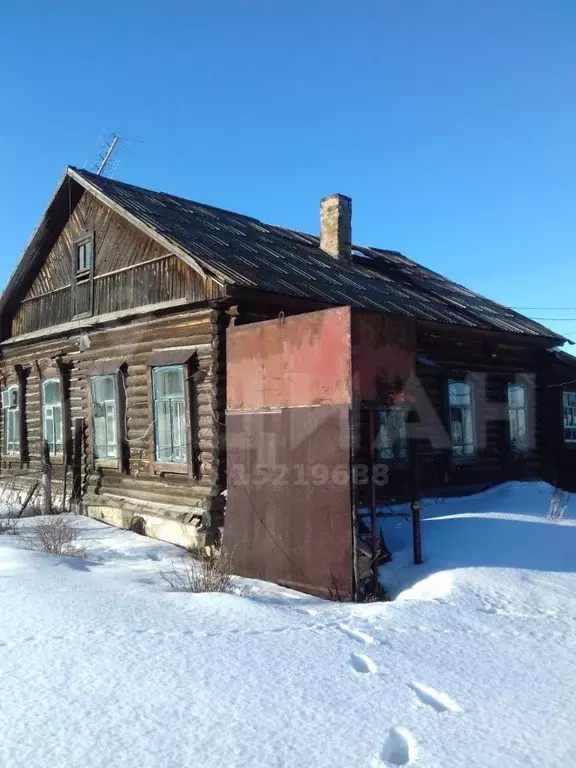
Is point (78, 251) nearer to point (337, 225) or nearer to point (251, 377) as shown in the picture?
point (337, 225)

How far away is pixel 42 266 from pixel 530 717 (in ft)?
40.0

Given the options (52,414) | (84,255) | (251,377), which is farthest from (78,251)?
(251,377)

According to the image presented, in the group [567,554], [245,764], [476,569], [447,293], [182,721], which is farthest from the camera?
[447,293]

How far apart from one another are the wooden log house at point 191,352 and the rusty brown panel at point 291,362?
0.18 meters

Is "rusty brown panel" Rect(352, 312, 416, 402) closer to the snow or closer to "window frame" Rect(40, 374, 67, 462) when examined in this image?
the snow

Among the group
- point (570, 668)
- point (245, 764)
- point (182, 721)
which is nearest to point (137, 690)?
point (182, 721)

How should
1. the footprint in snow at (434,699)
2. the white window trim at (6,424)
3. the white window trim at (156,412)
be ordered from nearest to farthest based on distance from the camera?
1. the footprint in snow at (434,699)
2. the white window trim at (156,412)
3. the white window trim at (6,424)

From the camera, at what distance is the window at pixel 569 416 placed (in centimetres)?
1404

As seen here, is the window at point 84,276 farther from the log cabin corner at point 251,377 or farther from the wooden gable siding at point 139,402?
the wooden gable siding at point 139,402

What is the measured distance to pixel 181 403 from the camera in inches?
369

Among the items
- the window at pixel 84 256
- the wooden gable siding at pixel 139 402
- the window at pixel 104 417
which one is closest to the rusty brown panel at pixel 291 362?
the wooden gable siding at pixel 139 402

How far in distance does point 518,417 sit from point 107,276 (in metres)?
8.15

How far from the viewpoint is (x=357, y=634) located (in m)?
4.54

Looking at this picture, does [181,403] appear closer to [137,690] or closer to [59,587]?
[59,587]
